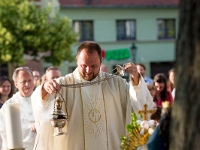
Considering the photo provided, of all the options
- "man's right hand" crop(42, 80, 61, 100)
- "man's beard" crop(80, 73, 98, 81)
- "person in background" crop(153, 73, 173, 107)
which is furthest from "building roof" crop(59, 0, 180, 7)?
"man's right hand" crop(42, 80, 61, 100)

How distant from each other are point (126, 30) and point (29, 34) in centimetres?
941

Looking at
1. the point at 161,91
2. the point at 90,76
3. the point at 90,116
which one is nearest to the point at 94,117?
the point at 90,116

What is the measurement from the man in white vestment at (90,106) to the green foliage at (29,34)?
20089 mm

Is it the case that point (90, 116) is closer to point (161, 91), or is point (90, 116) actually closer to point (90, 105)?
point (90, 105)

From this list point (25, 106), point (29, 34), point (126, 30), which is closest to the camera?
point (25, 106)

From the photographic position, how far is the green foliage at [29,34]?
84.7ft

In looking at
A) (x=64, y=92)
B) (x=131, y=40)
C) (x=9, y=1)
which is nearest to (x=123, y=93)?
(x=64, y=92)

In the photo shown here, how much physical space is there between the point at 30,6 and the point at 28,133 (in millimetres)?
19523

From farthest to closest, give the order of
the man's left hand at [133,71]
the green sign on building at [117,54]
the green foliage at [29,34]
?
the green sign on building at [117,54], the green foliage at [29,34], the man's left hand at [133,71]

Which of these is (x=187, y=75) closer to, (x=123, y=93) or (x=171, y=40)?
(x=123, y=93)

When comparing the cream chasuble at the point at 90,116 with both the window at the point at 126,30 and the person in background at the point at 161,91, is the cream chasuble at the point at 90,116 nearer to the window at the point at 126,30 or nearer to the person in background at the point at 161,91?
the person in background at the point at 161,91

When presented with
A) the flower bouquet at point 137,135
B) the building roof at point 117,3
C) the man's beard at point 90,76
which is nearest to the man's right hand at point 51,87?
the man's beard at point 90,76

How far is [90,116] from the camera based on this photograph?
18.5 feet

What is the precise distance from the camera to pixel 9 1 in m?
25.8
